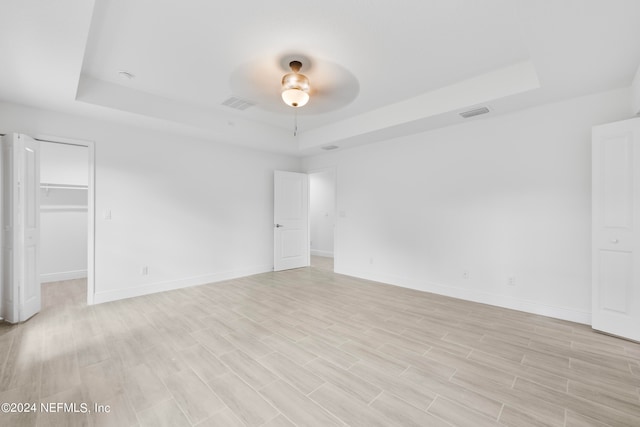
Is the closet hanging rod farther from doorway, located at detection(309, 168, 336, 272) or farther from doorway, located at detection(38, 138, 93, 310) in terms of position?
doorway, located at detection(309, 168, 336, 272)

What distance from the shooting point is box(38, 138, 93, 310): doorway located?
4.96 metres

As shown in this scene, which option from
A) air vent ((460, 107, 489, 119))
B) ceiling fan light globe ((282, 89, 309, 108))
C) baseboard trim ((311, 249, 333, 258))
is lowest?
baseboard trim ((311, 249, 333, 258))

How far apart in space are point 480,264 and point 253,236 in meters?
4.11

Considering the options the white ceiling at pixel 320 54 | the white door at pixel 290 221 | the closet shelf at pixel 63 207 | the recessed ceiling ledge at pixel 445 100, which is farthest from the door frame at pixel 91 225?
the recessed ceiling ledge at pixel 445 100

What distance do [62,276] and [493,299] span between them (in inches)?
291

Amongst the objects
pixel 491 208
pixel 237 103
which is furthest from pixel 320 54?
pixel 491 208

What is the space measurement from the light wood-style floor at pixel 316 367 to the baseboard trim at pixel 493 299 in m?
0.16

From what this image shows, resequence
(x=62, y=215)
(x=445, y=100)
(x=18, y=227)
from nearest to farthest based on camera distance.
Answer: (x=18, y=227), (x=445, y=100), (x=62, y=215)

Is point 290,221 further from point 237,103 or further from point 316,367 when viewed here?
point 316,367

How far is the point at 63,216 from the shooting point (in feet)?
17.2

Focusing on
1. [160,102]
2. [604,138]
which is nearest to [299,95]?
[160,102]

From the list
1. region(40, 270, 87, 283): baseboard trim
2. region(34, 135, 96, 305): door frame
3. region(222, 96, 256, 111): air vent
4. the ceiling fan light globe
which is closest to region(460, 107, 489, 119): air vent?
the ceiling fan light globe

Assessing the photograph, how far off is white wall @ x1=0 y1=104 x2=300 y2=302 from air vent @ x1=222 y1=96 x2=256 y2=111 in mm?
1176

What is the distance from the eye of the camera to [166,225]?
14.8ft
